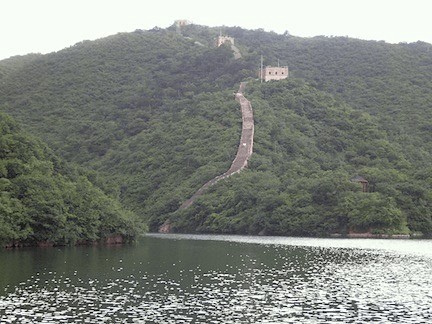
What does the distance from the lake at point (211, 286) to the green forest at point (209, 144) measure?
40.0 ft

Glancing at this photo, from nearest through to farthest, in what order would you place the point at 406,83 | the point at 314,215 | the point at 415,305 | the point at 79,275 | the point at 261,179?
1. the point at 415,305
2. the point at 79,275
3. the point at 314,215
4. the point at 261,179
5. the point at 406,83

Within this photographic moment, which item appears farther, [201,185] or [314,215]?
[201,185]

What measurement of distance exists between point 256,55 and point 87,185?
110 m

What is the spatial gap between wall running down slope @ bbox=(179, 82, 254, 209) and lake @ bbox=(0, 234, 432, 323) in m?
48.6

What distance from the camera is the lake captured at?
32.3 metres

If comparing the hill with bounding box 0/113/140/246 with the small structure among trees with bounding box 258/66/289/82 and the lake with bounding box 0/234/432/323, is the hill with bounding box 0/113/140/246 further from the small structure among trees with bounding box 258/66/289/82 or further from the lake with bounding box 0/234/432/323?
the small structure among trees with bounding box 258/66/289/82

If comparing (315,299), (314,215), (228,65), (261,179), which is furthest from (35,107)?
(315,299)

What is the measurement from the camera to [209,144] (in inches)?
4963

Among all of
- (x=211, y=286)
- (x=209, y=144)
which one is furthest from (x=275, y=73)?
(x=211, y=286)

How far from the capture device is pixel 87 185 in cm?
7619

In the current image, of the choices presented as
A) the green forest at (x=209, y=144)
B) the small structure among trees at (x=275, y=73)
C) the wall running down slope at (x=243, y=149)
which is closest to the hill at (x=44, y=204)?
the green forest at (x=209, y=144)

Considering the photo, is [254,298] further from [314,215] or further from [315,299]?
[314,215]

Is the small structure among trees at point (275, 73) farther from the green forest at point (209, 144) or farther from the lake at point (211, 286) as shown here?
the lake at point (211, 286)

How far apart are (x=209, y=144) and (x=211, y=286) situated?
8592cm
